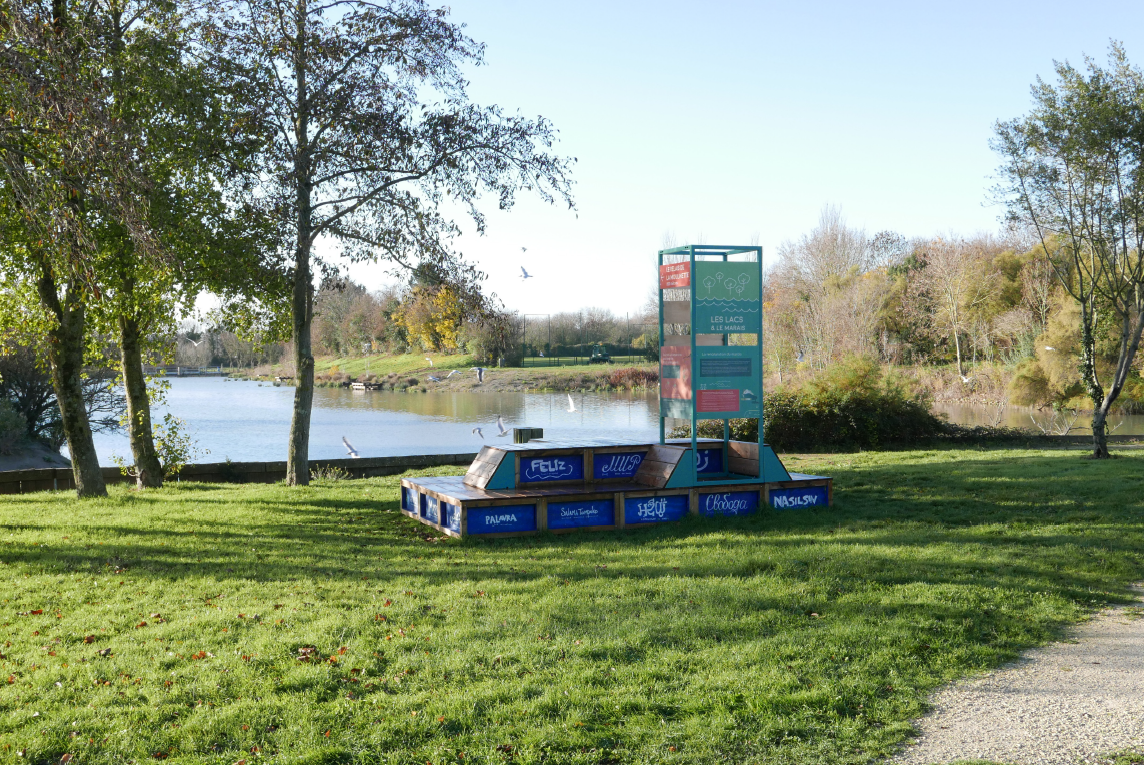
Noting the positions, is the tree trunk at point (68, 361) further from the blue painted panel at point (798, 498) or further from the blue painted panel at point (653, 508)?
the blue painted panel at point (798, 498)

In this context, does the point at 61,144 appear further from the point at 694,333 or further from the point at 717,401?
the point at 717,401

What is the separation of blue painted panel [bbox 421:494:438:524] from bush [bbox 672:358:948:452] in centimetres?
1106

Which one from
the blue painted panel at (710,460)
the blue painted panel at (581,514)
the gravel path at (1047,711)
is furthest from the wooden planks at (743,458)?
the gravel path at (1047,711)

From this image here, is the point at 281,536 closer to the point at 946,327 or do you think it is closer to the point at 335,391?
the point at 946,327

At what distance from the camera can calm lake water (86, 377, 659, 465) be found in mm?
22812

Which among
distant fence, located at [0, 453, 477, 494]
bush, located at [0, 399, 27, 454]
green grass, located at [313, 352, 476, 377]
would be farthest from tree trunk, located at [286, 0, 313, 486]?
green grass, located at [313, 352, 476, 377]

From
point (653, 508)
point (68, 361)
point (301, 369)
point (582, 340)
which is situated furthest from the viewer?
point (582, 340)

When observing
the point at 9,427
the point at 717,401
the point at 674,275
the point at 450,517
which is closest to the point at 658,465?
the point at 717,401

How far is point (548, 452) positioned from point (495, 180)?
527cm

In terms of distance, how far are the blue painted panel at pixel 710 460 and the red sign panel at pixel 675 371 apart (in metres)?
0.99

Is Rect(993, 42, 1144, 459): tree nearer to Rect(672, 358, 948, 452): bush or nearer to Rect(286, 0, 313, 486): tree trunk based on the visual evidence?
Rect(672, 358, 948, 452): bush

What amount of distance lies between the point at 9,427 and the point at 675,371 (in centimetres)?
1925

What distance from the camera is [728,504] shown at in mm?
9500

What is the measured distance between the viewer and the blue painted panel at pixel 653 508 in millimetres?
9070
